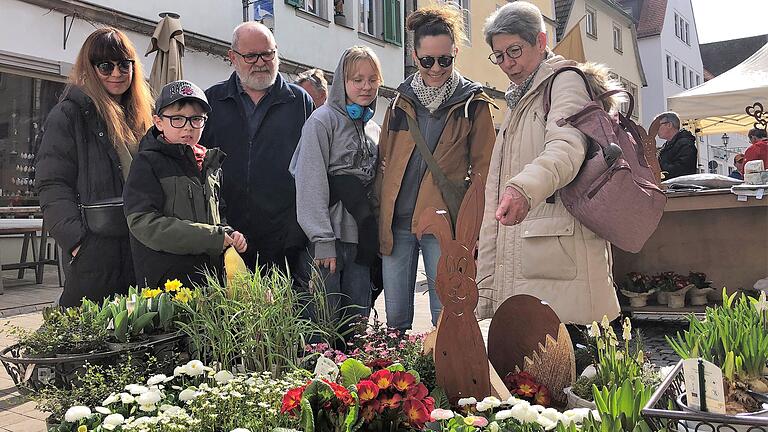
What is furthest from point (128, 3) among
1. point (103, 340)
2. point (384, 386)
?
point (384, 386)

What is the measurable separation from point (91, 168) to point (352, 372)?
5.77 ft

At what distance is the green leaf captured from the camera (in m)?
1.69

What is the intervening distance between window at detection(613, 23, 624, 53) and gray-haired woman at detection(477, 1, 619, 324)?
2680cm

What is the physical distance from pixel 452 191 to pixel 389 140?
37 cm

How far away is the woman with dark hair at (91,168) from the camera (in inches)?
111

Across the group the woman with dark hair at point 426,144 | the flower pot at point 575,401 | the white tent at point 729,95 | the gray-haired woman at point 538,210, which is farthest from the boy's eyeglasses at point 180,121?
the white tent at point 729,95

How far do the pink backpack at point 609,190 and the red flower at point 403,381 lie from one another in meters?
0.98

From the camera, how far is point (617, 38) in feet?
90.5

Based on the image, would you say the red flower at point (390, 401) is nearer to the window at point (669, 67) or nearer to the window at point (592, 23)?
the window at point (592, 23)

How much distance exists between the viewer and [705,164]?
35.1m

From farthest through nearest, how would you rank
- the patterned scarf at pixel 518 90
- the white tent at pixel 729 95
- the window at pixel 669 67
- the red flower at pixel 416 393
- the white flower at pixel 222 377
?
the window at pixel 669 67
the white tent at pixel 729 95
the patterned scarf at pixel 518 90
the white flower at pixel 222 377
the red flower at pixel 416 393

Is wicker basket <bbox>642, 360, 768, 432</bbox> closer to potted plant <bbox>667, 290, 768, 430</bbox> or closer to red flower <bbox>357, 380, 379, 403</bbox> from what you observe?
potted plant <bbox>667, 290, 768, 430</bbox>

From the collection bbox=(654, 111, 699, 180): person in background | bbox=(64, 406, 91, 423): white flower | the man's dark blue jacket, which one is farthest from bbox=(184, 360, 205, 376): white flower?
bbox=(654, 111, 699, 180): person in background

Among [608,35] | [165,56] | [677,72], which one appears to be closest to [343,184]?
[165,56]
